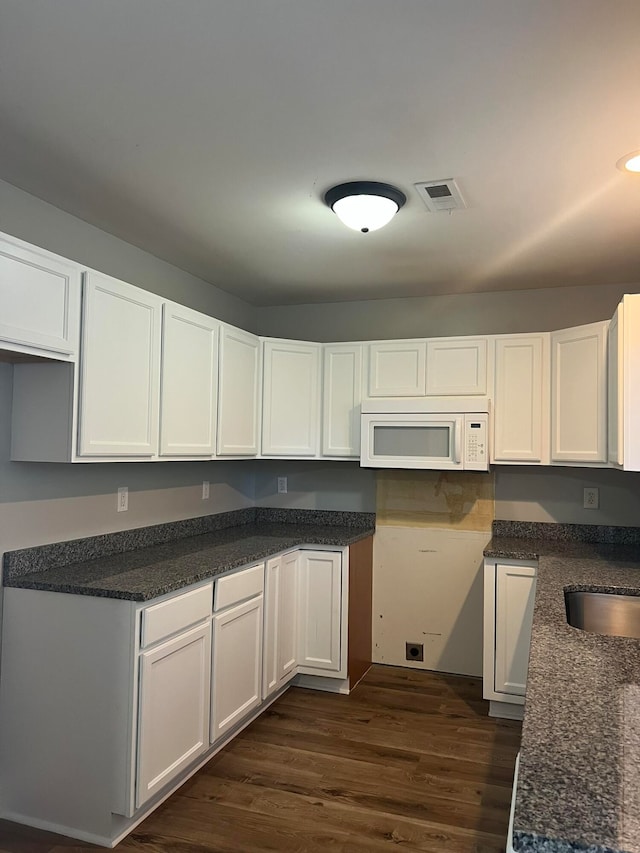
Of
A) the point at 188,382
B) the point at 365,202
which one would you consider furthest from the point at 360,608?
the point at 365,202

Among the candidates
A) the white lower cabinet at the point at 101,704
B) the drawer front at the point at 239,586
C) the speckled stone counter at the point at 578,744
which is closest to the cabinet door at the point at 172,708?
the white lower cabinet at the point at 101,704

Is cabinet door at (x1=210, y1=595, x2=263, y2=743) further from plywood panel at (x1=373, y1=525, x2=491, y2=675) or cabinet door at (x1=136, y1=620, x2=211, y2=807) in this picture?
plywood panel at (x1=373, y1=525, x2=491, y2=675)

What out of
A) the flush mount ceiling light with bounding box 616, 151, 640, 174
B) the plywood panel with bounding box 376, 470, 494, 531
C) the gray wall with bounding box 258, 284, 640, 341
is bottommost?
the plywood panel with bounding box 376, 470, 494, 531

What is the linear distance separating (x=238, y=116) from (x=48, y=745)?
2.24 meters

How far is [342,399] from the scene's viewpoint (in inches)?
157

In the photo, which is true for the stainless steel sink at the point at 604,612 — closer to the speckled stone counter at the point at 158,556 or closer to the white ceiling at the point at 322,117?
the speckled stone counter at the point at 158,556

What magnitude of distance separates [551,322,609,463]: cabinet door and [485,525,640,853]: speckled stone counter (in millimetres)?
1386

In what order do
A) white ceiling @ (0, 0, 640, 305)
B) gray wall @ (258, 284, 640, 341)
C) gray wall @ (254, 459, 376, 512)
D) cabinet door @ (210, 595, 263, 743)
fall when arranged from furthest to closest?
gray wall @ (254, 459, 376, 512) < gray wall @ (258, 284, 640, 341) < cabinet door @ (210, 595, 263, 743) < white ceiling @ (0, 0, 640, 305)

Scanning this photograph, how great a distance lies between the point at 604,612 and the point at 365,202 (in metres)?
1.88

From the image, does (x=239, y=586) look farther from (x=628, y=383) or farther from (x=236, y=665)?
(x=628, y=383)

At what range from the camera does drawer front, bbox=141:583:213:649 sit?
2322 mm

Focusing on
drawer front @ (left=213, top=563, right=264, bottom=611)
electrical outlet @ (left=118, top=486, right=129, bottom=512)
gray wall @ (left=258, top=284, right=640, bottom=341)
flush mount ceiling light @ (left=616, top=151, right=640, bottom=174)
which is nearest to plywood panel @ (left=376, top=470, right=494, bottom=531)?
gray wall @ (left=258, top=284, right=640, bottom=341)

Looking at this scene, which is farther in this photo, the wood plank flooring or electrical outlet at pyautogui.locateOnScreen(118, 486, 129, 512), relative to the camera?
electrical outlet at pyautogui.locateOnScreen(118, 486, 129, 512)

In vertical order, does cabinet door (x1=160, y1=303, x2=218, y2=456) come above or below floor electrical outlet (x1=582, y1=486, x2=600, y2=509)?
above
